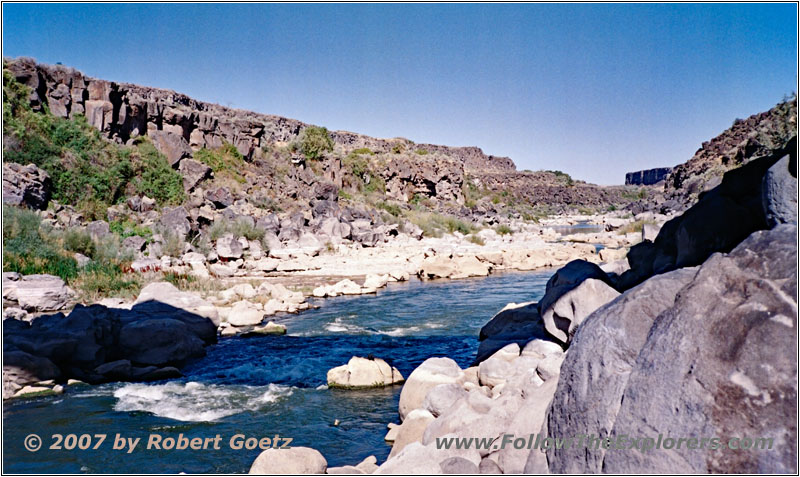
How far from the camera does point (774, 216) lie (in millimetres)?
3420

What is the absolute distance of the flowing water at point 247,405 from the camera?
204 inches

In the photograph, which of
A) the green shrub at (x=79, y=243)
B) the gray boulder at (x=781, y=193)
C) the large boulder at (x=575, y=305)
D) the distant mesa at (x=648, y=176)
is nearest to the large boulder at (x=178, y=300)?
the green shrub at (x=79, y=243)

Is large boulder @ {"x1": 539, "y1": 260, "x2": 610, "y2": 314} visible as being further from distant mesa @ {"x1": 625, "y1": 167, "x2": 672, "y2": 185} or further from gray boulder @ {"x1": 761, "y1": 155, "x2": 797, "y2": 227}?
distant mesa @ {"x1": 625, "y1": 167, "x2": 672, "y2": 185}

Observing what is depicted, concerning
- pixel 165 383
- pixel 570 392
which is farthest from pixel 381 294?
pixel 570 392

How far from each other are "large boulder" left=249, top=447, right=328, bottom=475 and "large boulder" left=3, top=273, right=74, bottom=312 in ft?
30.2

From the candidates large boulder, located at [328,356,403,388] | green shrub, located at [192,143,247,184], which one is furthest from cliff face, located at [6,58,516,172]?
large boulder, located at [328,356,403,388]

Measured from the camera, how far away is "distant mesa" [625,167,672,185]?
498 feet

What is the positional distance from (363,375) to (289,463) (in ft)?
9.83

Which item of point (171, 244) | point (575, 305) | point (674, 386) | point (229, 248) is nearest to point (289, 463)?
point (674, 386)

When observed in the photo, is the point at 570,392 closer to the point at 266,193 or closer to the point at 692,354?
the point at 692,354

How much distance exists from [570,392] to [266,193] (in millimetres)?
29159

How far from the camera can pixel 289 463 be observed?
173 inches

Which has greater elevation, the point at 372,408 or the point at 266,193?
the point at 266,193

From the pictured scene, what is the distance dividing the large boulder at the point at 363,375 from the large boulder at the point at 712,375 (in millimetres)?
4305
